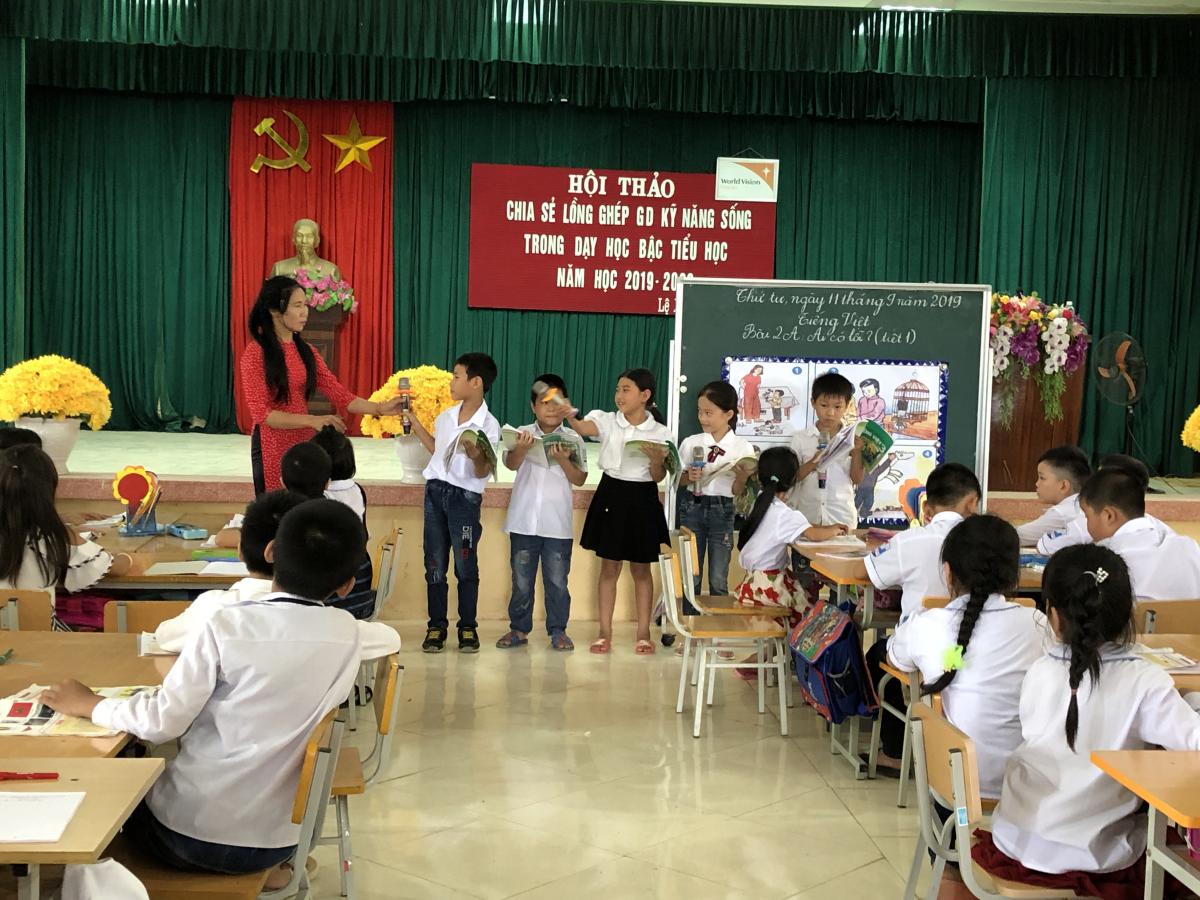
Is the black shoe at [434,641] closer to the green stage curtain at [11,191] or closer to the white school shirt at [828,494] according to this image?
the white school shirt at [828,494]

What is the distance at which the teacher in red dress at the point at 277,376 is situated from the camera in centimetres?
477

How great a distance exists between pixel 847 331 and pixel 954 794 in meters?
3.74

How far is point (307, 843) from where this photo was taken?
7.70ft

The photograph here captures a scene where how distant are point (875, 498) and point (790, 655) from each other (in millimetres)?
1121

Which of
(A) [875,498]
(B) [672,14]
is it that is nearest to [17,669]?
(A) [875,498]

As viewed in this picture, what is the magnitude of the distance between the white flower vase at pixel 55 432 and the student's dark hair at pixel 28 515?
2.39 m

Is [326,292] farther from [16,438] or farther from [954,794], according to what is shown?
[954,794]

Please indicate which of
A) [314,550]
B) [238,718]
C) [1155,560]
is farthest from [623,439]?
[238,718]

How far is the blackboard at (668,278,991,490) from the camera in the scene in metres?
5.84

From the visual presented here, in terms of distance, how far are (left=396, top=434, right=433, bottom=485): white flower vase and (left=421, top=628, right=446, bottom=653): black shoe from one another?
0.79 meters

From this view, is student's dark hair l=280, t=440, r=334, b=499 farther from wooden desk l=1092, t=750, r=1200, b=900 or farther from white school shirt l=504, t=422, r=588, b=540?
wooden desk l=1092, t=750, r=1200, b=900

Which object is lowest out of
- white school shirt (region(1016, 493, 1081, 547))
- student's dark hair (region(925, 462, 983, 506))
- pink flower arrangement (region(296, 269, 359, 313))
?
white school shirt (region(1016, 493, 1081, 547))

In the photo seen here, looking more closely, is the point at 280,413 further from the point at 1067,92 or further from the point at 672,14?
the point at 1067,92

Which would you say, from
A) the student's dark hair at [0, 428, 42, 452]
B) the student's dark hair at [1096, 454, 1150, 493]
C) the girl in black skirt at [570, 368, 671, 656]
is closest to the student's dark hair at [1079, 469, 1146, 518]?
the student's dark hair at [1096, 454, 1150, 493]
